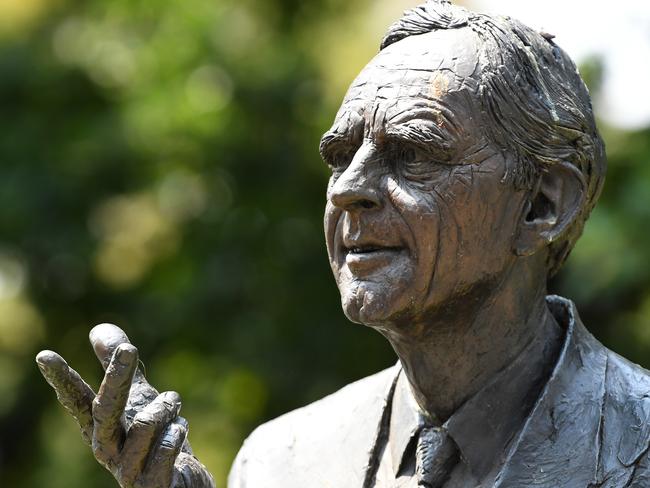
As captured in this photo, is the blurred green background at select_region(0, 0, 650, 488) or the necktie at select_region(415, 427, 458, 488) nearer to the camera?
the necktie at select_region(415, 427, 458, 488)

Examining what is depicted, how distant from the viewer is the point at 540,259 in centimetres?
495

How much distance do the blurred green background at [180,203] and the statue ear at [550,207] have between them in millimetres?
6524

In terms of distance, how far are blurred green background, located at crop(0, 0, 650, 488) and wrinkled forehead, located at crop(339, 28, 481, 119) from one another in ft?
21.7

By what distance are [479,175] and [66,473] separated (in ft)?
29.6

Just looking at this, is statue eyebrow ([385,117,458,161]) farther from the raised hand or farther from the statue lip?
the raised hand

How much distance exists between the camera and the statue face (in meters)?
4.65

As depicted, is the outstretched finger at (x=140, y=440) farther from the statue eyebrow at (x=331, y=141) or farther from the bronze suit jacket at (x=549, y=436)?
the statue eyebrow at (x=331, y=141)

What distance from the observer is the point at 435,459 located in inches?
190

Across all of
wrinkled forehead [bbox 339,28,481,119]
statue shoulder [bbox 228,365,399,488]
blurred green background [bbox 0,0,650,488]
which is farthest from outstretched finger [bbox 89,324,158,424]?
blurred green background [bbox 0,0,650,488]

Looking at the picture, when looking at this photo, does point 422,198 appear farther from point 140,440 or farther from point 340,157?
point 140,440

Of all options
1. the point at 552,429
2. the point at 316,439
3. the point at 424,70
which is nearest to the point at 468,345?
the point at 552,429

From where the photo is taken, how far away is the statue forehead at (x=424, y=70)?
4.68 m

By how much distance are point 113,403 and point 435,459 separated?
38.9 inches

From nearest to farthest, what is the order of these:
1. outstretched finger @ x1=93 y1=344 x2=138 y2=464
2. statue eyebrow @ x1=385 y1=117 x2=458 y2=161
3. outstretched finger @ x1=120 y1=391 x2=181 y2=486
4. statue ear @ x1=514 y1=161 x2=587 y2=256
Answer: outstretched finger @ x1=93 y1=344 x2=138 y2=464 < outstretched finger @ x1=120 y1=391 x2=181 y2=486 < statue eyebrow @ x1=385 y1=117 x2=458 y2=161 < statue ear @ x1=514 y1=161 x2=587 y2=256
